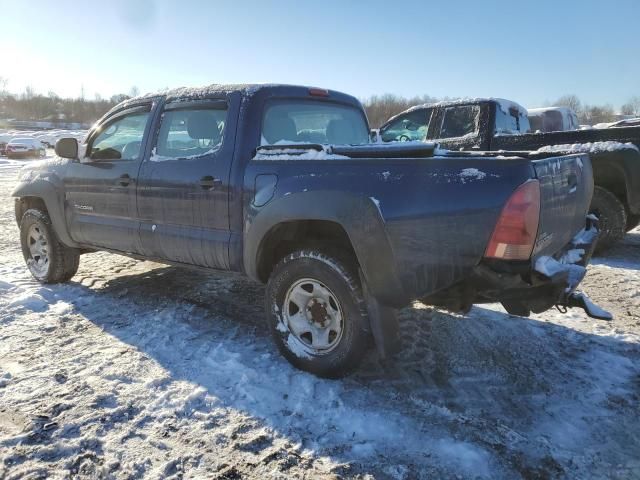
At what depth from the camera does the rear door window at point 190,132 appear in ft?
12.3

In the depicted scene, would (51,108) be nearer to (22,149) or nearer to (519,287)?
(22,149)

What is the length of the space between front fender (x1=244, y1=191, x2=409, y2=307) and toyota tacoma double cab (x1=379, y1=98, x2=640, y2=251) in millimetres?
2842

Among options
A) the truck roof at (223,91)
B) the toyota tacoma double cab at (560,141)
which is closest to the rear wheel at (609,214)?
the toyota tacoma double cab at (560,141)

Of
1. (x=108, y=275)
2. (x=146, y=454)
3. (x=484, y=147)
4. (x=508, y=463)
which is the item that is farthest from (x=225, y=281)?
(x=484, y=147)

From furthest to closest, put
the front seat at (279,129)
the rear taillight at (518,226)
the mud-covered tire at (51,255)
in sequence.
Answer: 1. the mud-covered tire at (51,255)
2. the front seat at (279,129)
3. the rear taillight at (518,226)

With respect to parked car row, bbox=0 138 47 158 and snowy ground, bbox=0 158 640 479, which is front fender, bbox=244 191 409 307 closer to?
snowy ground, bbox=0 158 640 479

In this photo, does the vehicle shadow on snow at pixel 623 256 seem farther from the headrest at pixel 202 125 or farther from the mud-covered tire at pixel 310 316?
the headrest at pixel 202 125

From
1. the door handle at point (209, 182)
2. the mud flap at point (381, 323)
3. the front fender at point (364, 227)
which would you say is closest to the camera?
the front fender at point (364, 227)

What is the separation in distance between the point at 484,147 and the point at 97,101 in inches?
3926

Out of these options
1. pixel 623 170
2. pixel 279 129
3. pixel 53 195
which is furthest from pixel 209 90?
pixel 623 170

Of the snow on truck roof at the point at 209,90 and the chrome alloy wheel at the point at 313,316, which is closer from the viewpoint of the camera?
the chrome alloy wheel at the point at 313,316

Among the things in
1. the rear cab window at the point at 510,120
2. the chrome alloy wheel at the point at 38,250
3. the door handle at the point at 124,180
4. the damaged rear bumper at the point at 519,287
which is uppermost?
the rear cab window at the point at 510,120

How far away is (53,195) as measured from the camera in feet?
16.2

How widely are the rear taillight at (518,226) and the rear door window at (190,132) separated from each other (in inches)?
82.0
